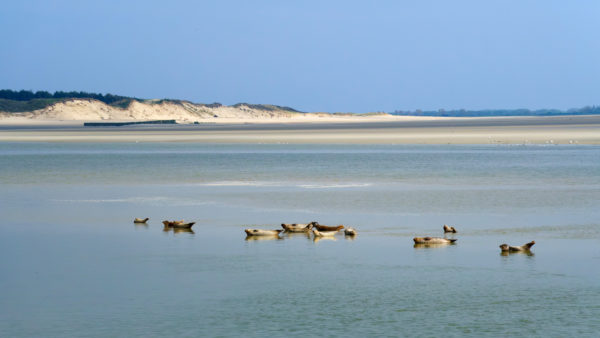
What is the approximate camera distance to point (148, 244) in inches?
763

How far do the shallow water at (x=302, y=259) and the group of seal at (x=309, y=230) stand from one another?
28cm

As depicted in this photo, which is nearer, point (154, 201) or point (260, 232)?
point (260, 232)

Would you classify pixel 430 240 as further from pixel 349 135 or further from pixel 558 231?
pixel 349 135

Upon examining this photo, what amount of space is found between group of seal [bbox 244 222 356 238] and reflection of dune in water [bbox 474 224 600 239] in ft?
8.95

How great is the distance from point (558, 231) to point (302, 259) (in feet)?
Result: 20.3

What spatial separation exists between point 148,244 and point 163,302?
5704 millimetres

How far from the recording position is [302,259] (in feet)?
57.0

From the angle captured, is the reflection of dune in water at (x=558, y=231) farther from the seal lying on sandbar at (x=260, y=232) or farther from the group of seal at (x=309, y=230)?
the seal lying on sandbar at (x=260, y=232)

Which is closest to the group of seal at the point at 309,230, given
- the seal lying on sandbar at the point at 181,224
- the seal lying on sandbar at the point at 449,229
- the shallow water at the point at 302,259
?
the shallow water at the point at 302,259

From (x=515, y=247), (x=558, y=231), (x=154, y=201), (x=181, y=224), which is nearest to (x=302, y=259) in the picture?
(x=515, y=247)

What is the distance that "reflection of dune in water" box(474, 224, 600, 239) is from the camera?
19.5 m

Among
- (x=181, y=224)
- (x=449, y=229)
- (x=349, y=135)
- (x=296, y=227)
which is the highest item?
(x=449, y=229)

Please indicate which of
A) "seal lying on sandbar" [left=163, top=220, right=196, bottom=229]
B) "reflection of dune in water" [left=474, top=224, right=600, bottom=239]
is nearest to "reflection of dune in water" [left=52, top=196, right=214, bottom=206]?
"seal lying on sandbar" [left=163, top=220, right=196, bottom=229]

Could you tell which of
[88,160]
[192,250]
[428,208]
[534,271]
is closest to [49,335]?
[192,250]
